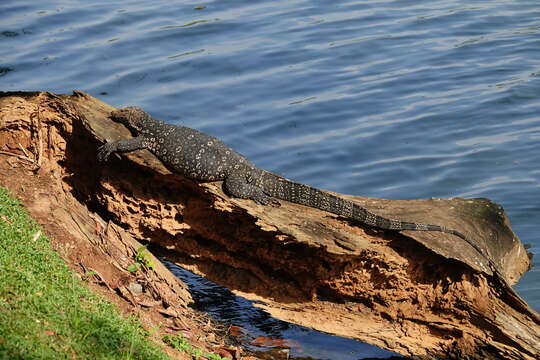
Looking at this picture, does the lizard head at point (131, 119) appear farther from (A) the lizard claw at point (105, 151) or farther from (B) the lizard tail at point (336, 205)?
(B) the lizard tail at point (336, 205)

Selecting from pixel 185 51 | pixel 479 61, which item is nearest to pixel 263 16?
pixel 185 51

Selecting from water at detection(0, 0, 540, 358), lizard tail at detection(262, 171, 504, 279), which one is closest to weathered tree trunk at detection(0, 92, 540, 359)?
lizard tail at detection(262, 171, 504, 279)

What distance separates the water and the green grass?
5.86 m

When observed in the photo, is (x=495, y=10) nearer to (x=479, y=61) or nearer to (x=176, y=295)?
(x=479, y=61)

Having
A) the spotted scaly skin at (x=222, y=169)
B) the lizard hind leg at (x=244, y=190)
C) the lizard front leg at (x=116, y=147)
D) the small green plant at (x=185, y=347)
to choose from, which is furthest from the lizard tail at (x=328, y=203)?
the small green plant at (x=185, y=347)

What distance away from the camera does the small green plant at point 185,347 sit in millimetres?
5383

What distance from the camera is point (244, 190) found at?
22.0 feet

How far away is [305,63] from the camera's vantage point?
15875mm

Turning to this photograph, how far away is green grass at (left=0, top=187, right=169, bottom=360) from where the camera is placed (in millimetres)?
4293

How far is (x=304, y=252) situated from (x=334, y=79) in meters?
9.15

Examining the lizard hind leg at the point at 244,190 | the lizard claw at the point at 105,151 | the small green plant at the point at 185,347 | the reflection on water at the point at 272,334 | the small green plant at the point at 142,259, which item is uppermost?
the lizard claw at the point at 105,151

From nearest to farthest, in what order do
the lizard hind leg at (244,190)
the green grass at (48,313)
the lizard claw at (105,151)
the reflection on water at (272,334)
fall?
1. the green grass at (48,313)
2. the lizard claw at (105,151)
3. the lizard hind leg at (244,190)
4. the reflection on water at (272,334)

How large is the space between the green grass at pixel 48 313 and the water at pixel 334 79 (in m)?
5.86

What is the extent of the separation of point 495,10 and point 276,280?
14.2 meters
